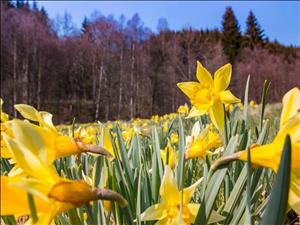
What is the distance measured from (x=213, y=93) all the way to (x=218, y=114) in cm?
6

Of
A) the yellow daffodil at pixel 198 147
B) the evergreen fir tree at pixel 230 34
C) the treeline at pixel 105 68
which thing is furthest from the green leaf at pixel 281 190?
the evergreen fir tree at pixel 230 34

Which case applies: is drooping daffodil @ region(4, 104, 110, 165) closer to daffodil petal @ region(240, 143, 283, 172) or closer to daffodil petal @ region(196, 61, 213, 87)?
daffodil petal @ region(240, 143, 283, 172)

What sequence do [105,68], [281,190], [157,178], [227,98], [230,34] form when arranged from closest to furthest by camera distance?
[281,190] < [157,178] < [227,98] < [105,68] < [230,34]

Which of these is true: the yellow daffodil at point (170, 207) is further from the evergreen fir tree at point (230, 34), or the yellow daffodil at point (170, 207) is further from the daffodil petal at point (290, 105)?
the evergreen fir tree at point (230, 34)

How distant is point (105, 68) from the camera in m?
23.9

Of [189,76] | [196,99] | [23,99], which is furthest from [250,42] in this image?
[196,99]

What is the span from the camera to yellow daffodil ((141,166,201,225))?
0.63 meters

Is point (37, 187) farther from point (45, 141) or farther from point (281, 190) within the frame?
point (281, 190)

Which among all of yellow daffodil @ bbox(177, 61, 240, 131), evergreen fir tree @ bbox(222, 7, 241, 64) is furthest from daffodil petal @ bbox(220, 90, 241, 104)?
evergreen fir tree @ bbox(222, 7, 241, 64)

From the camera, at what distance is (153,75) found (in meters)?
26.2

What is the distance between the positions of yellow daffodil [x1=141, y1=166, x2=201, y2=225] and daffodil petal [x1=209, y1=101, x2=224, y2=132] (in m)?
0.37

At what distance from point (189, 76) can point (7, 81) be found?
36.2 feet

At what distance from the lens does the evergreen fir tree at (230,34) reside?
34375 millimetres

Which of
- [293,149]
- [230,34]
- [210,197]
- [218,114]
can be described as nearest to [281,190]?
[293,149]
